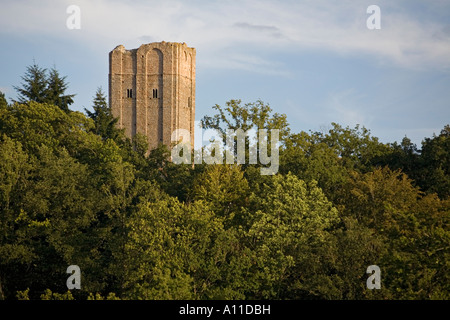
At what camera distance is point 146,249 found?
38312 mm

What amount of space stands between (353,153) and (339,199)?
16.9 meters

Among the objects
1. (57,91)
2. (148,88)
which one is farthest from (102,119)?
(148,88)

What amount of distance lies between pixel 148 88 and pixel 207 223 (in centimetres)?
4807

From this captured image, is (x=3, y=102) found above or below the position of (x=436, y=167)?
above

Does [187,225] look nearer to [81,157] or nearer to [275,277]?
[275,277]

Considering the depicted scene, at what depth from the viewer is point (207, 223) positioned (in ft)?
128

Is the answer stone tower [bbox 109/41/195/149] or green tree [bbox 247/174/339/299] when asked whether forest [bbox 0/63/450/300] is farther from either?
stone tower [bbox 109/41/195/149]

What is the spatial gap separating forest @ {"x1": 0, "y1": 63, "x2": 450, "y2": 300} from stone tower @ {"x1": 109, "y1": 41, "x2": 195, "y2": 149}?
28.3m

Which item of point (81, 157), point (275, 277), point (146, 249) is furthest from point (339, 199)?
point (81, 157)

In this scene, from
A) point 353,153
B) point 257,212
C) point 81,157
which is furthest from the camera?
point 353,153

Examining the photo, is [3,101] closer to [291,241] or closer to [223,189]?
[223,189]

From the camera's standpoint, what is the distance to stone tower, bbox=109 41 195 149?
84438 millimetres
